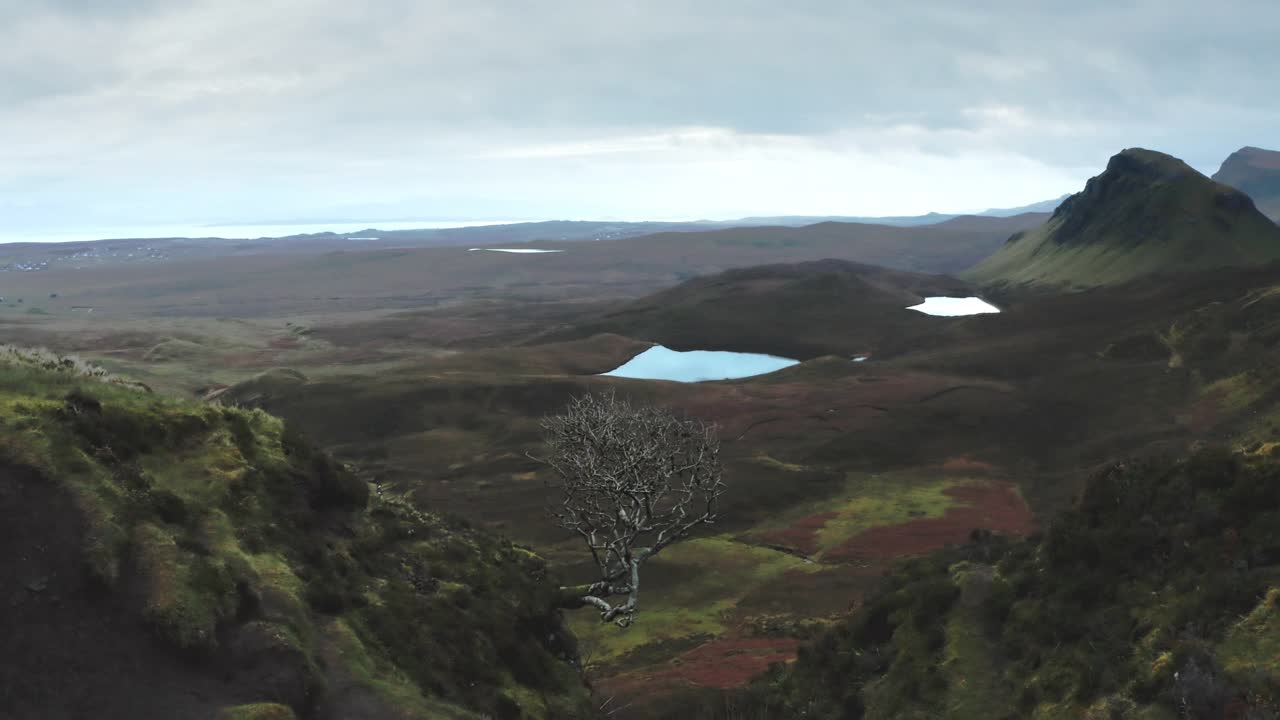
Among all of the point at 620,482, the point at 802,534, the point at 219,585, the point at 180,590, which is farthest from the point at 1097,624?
the point at 802,534

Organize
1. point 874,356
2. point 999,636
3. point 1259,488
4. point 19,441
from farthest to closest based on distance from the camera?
point 874,356
point 999,636
point 1259,488
point 19,441

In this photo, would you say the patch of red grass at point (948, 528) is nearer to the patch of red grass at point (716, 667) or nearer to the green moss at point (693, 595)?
the green moss at point (693, 595)

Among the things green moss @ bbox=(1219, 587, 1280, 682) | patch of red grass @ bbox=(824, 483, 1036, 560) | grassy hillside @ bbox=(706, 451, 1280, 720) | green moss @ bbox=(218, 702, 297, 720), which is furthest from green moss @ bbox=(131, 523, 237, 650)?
patch of red grass @ bbox=(824, 483, 1036, 560)

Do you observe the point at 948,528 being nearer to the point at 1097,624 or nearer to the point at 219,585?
the point at 1097,624

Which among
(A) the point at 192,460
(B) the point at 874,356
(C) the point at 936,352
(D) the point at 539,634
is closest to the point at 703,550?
(D) the point at 539,634

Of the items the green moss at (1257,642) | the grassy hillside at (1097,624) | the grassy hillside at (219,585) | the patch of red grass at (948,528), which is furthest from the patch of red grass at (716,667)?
the patch of red grass at (948,528)

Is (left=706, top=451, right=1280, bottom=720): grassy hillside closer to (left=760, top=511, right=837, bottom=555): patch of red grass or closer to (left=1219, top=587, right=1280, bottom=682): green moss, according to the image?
(left=1219, top=587, right=1280, bottom=682): green moss

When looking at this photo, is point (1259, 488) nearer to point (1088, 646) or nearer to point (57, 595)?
point (1088, 646)
